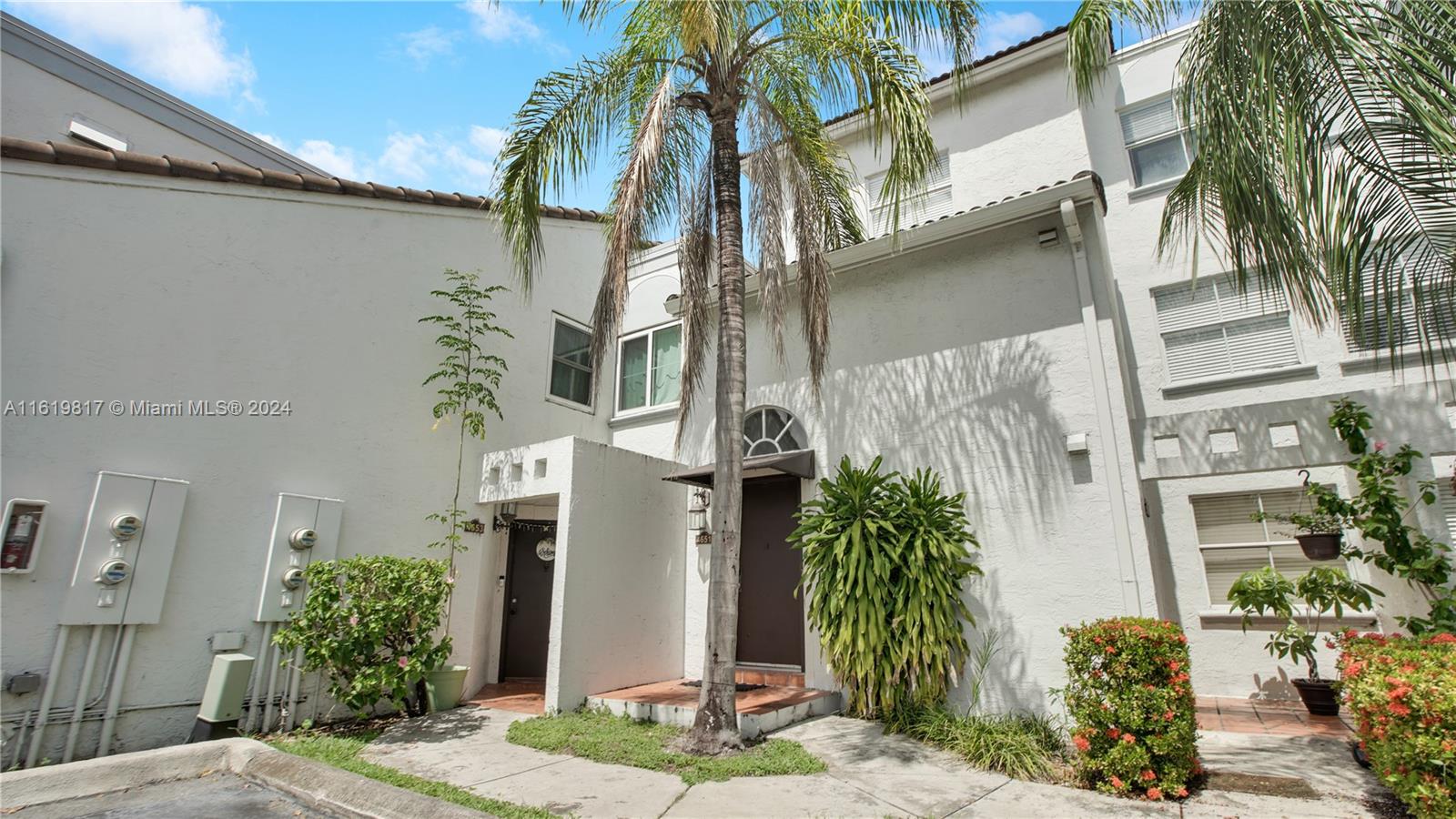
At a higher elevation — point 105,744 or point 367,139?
point 367,139

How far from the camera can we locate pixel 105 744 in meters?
6.00

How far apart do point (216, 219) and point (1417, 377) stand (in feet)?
46.4

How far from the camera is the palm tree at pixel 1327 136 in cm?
467

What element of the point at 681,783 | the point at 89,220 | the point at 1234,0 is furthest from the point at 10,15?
the point at 1234,0

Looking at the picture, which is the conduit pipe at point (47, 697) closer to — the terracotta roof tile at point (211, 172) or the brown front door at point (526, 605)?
the terracotta roof tile at point (211, 172)

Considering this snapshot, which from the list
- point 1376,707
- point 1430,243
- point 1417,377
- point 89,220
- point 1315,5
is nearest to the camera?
point 1376,707

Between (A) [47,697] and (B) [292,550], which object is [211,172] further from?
(A) [47,697]

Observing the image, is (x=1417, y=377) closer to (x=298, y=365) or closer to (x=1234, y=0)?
(x=1234, y=0)

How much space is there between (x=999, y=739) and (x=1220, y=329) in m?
6.83

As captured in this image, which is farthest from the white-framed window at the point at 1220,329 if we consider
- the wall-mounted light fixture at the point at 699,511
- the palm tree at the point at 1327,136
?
the wall-mounted light fixture at the point at 699,511

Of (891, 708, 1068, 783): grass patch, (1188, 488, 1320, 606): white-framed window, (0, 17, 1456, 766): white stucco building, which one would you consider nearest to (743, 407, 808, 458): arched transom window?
(0, 17, 1456, 766): white stucco building

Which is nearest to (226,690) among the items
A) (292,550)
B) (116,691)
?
(116,691)

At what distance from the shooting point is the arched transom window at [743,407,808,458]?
905cm

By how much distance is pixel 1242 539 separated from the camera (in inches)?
351
